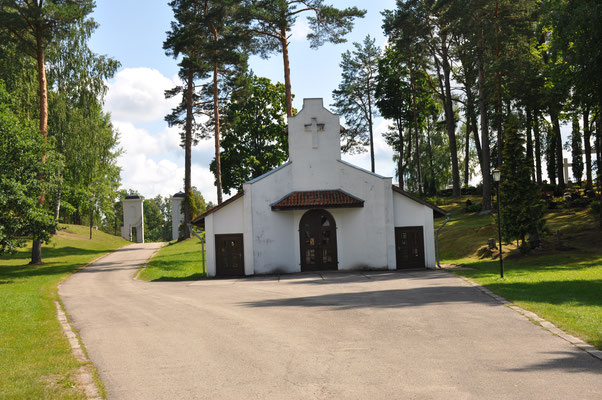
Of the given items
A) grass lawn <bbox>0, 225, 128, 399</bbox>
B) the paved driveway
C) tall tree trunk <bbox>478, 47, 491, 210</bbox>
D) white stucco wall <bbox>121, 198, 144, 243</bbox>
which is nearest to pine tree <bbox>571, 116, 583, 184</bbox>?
tall tree trunk <bbox>478, 47, 491, 210</bbox>

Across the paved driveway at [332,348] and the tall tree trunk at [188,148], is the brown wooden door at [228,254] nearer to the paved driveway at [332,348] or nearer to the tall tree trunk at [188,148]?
the paved driveway at [332,348]

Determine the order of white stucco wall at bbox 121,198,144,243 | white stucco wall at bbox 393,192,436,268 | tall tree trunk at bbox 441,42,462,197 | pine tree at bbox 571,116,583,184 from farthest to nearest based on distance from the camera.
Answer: white stucco wall at bbox 121,198,144,243, tall tree trunk at bbox 441,42,462,197, pine tree at bbox 571,116,583,184, white stucco wall at bbox 393,192,436,268

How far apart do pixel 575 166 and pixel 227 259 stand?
1269 inches

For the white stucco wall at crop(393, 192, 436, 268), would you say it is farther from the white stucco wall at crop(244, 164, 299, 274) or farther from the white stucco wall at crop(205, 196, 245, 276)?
the white stucco wall at crop(205, 196, 245, 276)

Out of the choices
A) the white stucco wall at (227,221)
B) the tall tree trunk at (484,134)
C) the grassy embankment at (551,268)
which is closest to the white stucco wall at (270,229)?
the white stucco wall at (227,221)

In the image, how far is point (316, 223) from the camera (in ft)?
77.5

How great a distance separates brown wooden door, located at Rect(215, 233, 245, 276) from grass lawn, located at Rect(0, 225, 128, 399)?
715 cm

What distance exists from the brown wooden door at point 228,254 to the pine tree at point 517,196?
42.6 ft

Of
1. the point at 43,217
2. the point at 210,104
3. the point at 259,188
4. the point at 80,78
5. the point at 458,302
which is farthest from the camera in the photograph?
the point at 210,104

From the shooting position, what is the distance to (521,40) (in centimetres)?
2856

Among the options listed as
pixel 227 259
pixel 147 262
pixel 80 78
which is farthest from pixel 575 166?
pixel 80 78

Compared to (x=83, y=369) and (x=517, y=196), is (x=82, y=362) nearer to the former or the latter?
(x=83, y=369)

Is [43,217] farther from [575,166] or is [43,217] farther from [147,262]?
[575,166]

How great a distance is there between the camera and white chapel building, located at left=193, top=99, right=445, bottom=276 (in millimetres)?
23000
